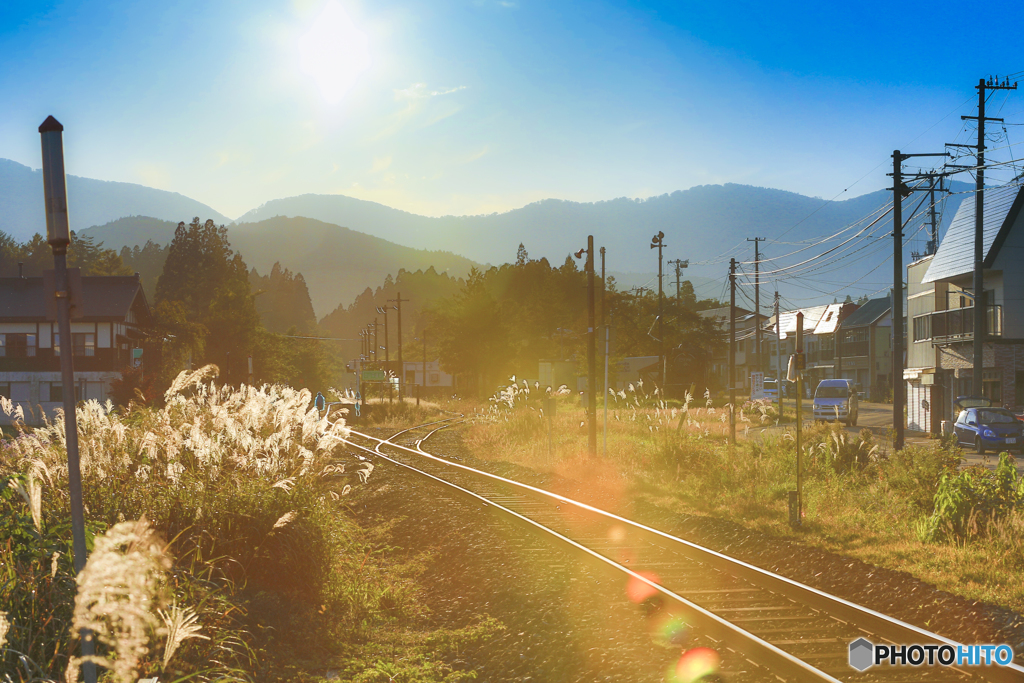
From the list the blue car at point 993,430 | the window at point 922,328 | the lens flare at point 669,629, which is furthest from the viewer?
the window at point 922,328

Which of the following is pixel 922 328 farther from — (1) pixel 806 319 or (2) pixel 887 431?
(1) pixel 806 319

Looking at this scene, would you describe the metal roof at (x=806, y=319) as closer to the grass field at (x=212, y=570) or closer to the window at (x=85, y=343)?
the window at (x=85, y=343)

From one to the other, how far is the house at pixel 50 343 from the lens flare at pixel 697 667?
49.7 metres

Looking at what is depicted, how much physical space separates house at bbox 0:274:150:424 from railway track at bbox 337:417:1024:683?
4592 centimetres

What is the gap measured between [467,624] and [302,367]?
104m

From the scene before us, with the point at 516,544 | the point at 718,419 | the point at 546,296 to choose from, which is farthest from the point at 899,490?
the point at 546,296

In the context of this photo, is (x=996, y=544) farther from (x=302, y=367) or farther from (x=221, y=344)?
(x=302, y=367)

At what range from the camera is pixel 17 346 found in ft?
166

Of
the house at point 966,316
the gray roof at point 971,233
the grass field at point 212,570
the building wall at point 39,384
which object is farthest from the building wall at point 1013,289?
the building wall at point 39,384

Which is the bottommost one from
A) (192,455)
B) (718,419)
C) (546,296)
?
(718,419)

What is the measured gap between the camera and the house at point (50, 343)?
49.6 m

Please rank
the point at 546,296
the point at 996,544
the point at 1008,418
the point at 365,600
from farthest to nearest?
the point at 546,296
the point at 1008,418
the point at 996,544
the point at 365,600

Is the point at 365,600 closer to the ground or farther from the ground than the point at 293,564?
closer to the ground

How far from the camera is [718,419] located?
39719 millimetres
